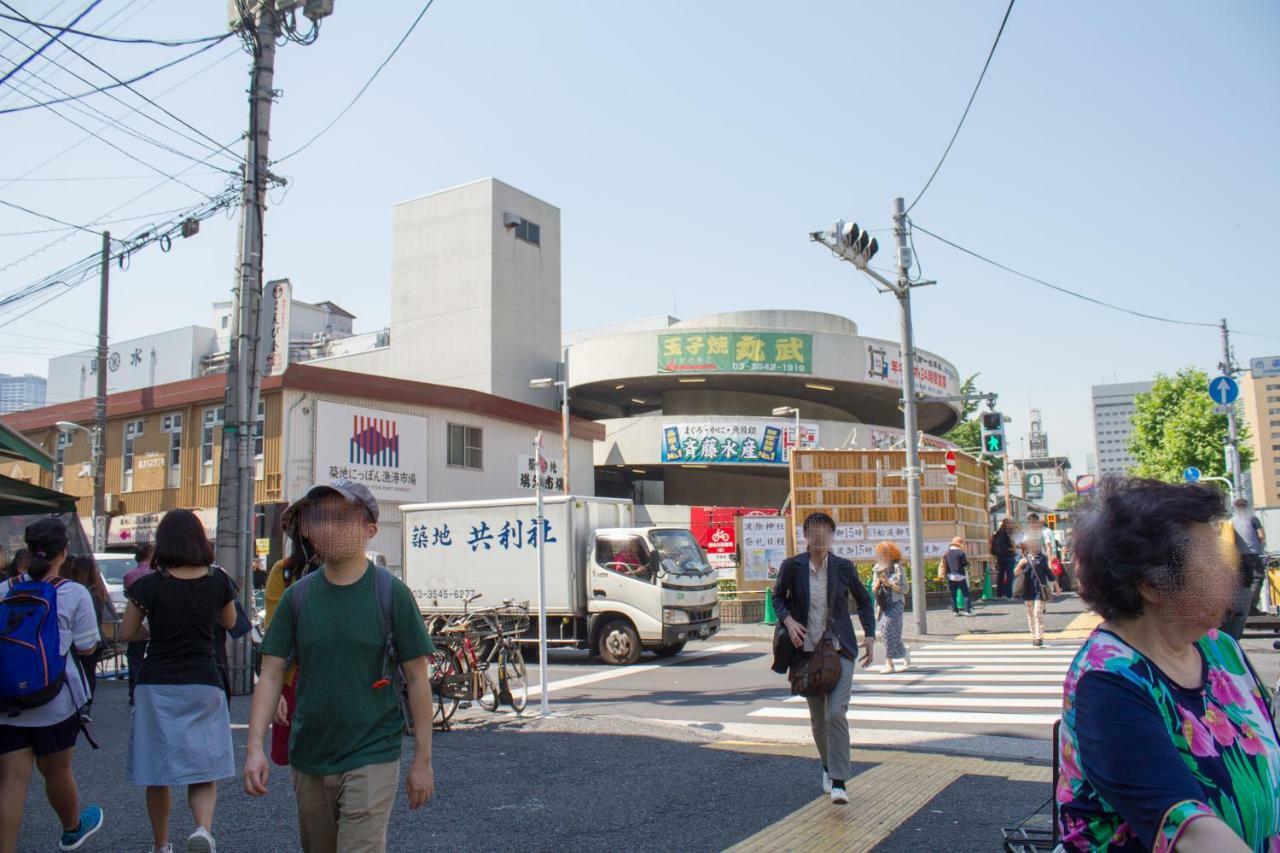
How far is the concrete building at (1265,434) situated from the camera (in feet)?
347

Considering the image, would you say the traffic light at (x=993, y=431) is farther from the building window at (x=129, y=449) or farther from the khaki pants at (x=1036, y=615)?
the building window at (x=129, y=449)

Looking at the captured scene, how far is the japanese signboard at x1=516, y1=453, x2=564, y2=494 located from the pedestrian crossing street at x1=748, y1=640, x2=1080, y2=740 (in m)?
19.2

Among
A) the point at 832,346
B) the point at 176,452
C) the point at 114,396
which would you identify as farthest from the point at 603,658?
the point at 832,346

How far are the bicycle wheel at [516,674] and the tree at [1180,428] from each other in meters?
40.6

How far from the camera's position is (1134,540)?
2.17m

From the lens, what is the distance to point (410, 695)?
3623mm

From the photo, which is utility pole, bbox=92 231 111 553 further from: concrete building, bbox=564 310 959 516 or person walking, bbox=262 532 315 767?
person walking, bbox=262 532 315 767

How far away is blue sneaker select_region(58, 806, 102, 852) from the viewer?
17.9 ft

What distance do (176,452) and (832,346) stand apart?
25736mm

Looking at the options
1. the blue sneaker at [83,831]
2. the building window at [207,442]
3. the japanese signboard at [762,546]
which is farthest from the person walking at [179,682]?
the building window at [207,442]

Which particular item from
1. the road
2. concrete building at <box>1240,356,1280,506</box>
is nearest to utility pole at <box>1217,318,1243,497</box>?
the road

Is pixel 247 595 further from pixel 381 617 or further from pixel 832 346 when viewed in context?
pixel 832 346

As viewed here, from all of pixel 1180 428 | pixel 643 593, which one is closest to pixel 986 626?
pixel 643 593

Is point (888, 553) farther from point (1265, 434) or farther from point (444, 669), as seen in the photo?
point (1265, 434)
